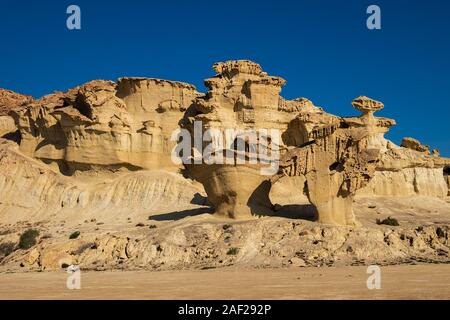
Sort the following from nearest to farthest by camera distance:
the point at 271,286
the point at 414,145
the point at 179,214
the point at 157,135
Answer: the point at 271,286 < the point at 179,214 < the point at 157,135 < the point at 414,145

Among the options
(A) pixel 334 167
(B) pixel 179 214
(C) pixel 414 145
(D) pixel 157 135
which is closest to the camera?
(A) pixel 334 167

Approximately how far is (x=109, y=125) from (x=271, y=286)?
35.9 meters

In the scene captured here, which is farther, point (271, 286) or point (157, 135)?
point (157, 135)

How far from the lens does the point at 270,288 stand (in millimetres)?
17000

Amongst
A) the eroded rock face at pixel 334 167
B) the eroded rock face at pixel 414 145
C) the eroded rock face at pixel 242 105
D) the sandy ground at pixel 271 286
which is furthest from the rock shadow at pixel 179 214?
the eroded rock face at pixel 414 145

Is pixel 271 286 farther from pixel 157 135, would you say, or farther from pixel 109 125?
pixel 109 125

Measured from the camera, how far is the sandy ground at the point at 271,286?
14.9 meters

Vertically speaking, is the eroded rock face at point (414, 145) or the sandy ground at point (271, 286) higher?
the eroded rock face at point (414, 145)

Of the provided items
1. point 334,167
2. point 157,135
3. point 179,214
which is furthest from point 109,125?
point 334,167

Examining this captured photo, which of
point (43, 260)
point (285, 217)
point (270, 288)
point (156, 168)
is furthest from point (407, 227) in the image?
point (156, 168)

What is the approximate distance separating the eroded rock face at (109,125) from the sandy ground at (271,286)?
27156 millimetres

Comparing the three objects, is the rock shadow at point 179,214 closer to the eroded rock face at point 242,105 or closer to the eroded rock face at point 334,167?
the eroded rock face at point 242,105

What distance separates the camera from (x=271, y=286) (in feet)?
58.0

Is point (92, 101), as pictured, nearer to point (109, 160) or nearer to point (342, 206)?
point (109, 160)
